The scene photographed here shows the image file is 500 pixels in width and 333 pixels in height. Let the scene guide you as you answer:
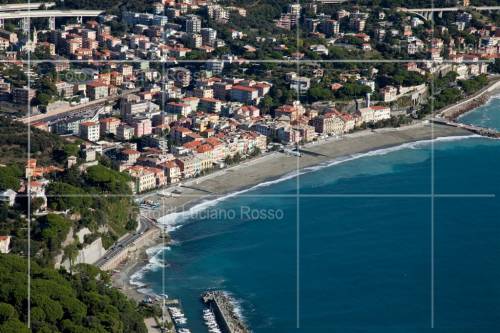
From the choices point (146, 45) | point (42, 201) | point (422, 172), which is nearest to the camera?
point (42, 201)

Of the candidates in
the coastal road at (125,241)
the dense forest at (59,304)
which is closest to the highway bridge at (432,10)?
the coastal road at (125,241)

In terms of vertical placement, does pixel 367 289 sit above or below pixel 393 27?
below

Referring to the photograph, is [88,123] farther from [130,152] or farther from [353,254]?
[353,254]

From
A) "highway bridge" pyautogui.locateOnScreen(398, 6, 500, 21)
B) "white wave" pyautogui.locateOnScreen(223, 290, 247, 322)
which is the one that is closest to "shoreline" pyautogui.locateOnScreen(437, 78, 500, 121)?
"highway bridge" pyautogui.locateOnScreen(398, 6, 500, 21)

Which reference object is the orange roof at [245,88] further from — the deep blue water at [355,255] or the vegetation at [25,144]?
the vegetation at [25,144]

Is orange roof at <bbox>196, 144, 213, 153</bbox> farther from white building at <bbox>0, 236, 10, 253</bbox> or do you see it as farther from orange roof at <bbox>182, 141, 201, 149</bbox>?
white building at <bbox>0, 236, 10, 253</bbox>

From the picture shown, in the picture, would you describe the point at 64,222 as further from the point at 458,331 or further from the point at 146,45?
the point at 146,45

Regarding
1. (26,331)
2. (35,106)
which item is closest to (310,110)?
(35,106)
